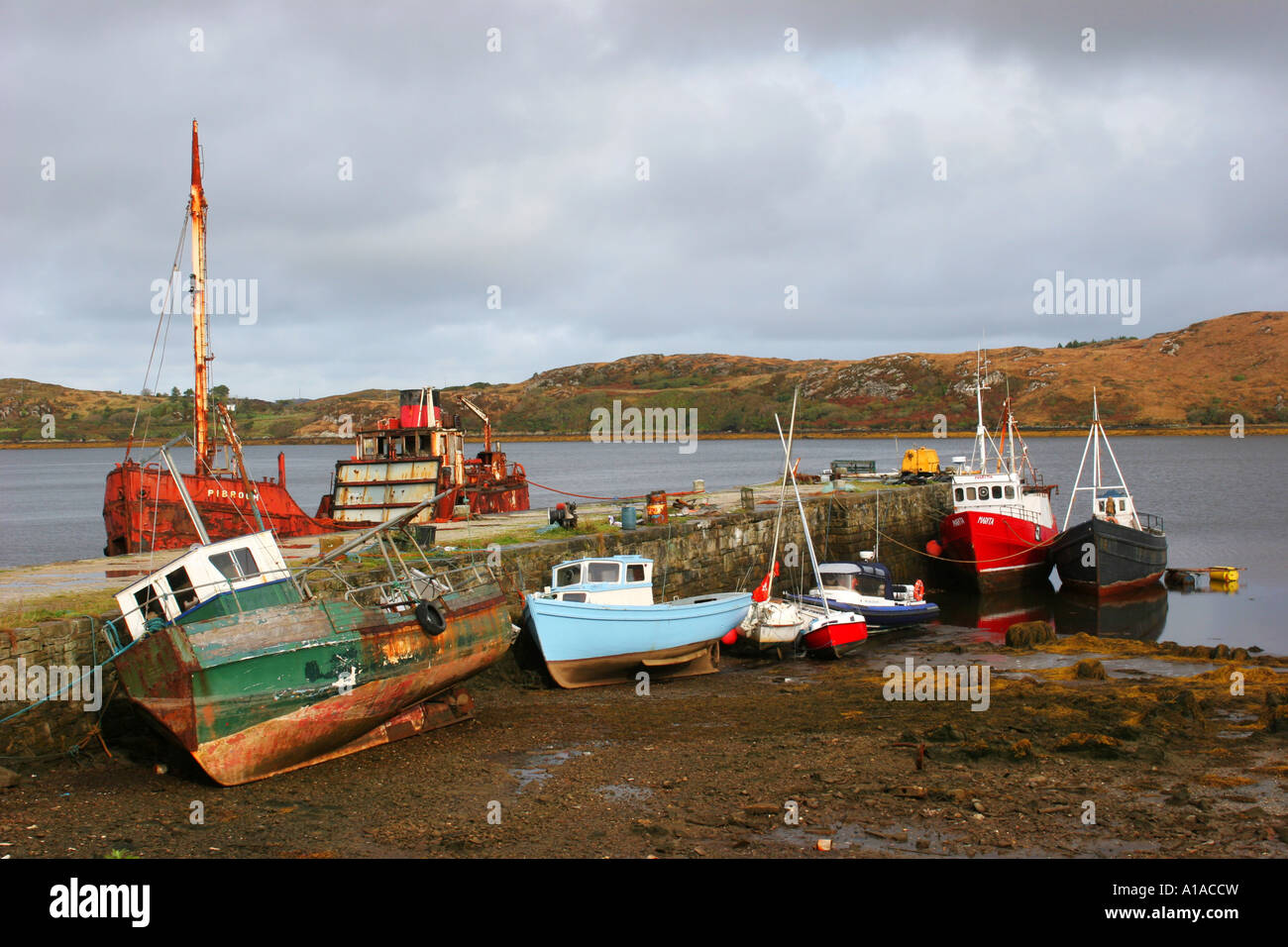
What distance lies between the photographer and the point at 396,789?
1273 centimetres

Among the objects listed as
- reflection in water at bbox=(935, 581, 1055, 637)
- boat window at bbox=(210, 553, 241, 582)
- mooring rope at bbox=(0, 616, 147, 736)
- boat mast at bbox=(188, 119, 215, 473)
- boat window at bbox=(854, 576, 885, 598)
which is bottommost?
reflection in water at bbox=(935, 581, 1055, 637)

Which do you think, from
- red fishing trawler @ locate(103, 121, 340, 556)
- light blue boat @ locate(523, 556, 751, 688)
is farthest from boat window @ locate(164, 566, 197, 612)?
red fishing trawler @ locate(103, 121, 340, 556)

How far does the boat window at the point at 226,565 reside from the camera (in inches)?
565

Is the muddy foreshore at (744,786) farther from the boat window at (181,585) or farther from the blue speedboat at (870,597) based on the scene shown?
the blue speedboat at (870,597)

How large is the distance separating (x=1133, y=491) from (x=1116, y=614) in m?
42.9

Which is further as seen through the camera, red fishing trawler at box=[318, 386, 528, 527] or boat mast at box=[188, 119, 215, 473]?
red fishing trawler at box=[318, 386, 528, 527]

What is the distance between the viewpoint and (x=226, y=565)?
47.4 ft

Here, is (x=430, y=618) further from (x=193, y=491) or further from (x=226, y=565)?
(x=193, y=491)

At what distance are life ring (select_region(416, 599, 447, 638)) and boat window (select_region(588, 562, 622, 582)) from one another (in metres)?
5.31

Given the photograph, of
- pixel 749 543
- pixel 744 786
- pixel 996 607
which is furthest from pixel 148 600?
pixel 996 607

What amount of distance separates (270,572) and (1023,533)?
92.8 ft

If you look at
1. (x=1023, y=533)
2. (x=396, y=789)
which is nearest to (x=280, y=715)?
(x=396, y=789)

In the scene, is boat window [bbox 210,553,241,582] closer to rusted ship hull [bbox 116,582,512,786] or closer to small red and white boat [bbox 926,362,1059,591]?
rusted ship hull [bbox 116,582,512,786]

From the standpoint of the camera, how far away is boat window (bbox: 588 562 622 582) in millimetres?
20422
